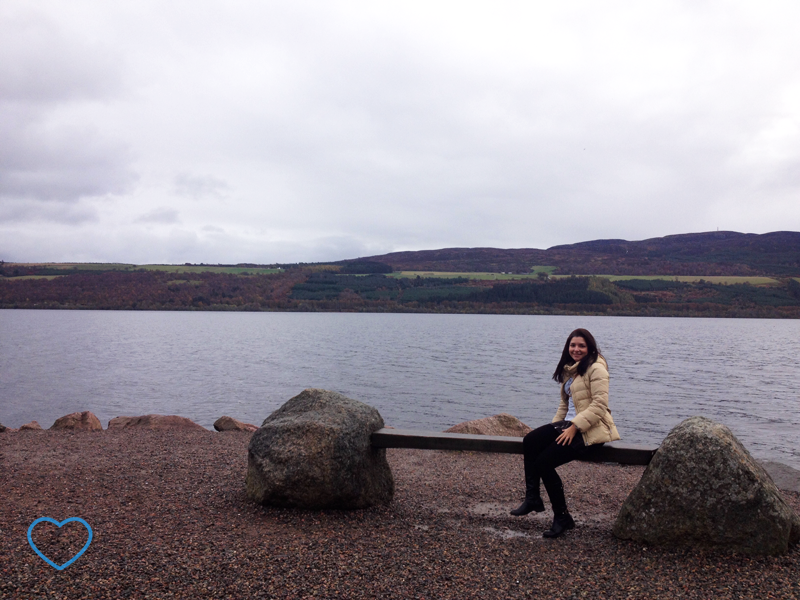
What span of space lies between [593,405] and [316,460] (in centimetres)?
298

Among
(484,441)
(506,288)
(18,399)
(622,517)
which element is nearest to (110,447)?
(484,441)

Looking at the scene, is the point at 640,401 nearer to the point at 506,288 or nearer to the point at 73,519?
the point at 73,519

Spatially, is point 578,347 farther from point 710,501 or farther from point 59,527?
point 59,527

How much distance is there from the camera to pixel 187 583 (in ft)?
15.5

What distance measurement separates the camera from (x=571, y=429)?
6047 mm

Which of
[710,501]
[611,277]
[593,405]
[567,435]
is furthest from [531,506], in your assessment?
[611,277]

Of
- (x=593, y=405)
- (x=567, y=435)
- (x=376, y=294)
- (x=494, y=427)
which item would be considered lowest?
(x=494, y=427)

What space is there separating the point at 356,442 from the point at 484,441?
4.75 feet

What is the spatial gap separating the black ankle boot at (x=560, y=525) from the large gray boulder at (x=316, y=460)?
1.97 meters

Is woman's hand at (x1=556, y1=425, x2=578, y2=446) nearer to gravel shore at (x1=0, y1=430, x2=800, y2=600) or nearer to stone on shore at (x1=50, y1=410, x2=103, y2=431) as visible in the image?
gravel shore at (x1=0, y1=430, x2=800, y2=600)

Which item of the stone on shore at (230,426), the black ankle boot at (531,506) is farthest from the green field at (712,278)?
the black ankle boot at (531,506)

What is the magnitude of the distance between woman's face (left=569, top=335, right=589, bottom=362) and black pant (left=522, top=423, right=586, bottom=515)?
0.79m

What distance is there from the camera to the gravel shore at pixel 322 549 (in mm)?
4773

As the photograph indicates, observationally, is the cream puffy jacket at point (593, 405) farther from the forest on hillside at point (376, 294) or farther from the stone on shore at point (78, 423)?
the forest on hillside at point (376, 294)
